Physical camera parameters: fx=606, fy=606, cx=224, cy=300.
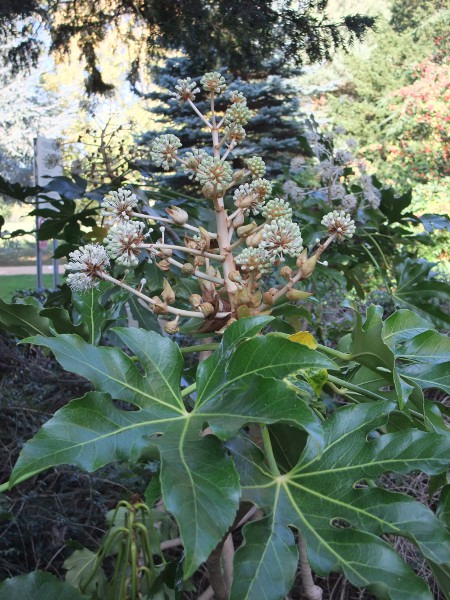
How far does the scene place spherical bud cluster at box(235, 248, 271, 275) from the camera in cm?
66

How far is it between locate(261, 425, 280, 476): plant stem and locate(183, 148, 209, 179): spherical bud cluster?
0.30 meters

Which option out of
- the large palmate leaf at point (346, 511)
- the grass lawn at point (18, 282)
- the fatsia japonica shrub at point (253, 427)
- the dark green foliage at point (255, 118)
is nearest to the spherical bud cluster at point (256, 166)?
the fatsia japonica shrub at point (253, 427)

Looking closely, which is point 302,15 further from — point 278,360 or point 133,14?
point 278,360

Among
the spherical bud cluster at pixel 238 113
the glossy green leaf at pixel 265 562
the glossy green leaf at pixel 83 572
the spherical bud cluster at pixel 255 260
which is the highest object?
the spherical bud cluster at pixel 238 113

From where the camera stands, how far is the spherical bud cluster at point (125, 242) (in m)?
0.65

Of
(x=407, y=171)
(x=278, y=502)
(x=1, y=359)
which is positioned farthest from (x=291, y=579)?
(x=407, y=171)

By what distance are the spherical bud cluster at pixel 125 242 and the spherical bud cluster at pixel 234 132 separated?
0.66ft

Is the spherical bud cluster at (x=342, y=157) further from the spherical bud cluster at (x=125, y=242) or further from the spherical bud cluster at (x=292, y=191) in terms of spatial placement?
the spherical bud cluster at (x=125, y=242)

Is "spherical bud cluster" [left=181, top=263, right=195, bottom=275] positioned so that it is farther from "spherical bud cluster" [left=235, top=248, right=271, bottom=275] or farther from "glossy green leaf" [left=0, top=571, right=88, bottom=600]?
"glossy green leaf" [left=0, top=571, right=88, bottom=600]

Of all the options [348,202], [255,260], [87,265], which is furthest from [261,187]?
[348,202]

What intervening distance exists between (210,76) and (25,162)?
13.0m

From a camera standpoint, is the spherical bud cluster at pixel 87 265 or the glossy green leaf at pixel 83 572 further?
the glossy green leaf at pixel 83 572

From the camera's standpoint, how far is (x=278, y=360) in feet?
1.82

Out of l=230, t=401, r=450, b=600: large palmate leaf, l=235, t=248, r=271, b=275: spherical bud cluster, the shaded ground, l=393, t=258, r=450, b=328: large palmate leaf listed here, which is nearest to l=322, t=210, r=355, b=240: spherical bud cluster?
l=235, t=248, r=271, b=275: spherical bud cluster
